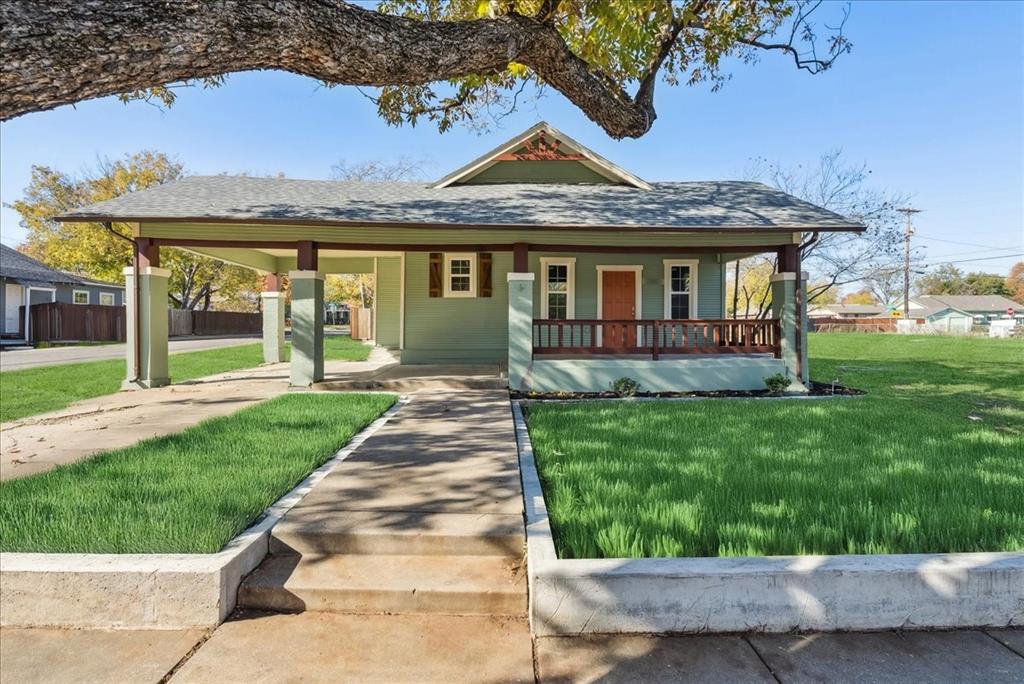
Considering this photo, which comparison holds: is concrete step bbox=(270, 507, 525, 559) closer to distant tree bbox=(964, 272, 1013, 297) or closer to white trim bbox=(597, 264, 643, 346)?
white trim bbox=(597, 264, 643, 346)

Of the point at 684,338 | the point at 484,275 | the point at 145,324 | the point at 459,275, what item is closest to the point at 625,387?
the point at 684,338

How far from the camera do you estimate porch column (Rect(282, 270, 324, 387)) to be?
408 inches

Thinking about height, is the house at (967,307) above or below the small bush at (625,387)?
above

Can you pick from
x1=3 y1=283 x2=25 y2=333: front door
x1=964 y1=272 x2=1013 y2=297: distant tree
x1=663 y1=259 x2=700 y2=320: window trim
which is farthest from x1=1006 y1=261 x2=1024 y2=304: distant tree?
x1=3 y1=283 x2=25 y2=333: front door

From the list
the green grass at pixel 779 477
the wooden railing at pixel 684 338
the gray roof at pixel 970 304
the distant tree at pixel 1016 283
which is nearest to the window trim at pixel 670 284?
the wooden railing at pixel 684 338

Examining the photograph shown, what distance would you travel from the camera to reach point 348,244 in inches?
422

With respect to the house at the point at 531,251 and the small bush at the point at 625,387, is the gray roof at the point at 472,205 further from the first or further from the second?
the small bush at the point at 625,387

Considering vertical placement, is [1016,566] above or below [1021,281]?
below

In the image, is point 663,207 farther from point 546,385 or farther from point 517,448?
point 517,448

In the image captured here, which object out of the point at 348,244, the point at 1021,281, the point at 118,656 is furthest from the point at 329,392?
the point at 1021,281

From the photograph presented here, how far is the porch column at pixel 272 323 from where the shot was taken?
15852 millimetres

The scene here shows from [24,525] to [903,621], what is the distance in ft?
16.4

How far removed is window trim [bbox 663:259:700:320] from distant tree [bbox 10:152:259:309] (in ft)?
90.6

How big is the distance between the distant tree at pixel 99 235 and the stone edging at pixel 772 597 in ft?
113
